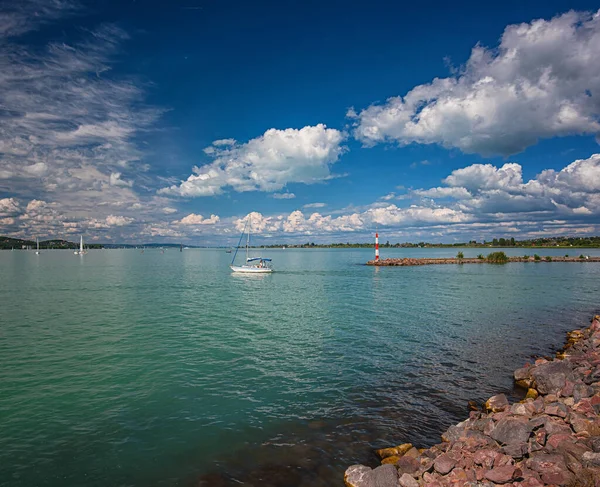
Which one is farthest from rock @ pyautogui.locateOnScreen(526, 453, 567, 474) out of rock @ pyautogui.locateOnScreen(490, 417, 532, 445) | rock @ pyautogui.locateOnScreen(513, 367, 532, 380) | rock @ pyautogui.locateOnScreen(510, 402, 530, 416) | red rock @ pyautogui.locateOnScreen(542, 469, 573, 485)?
rock @ pyautogui.locateOnScreen(513, 367, 532, 380)

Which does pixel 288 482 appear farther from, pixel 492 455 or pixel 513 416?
pixel 513 416

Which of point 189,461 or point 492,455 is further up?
point 492,455

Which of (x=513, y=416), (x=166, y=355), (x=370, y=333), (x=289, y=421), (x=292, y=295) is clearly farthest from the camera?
(x=292, y=295)

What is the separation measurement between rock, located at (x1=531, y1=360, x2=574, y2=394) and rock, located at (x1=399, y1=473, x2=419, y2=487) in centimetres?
978

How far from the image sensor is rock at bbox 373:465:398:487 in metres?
11.2

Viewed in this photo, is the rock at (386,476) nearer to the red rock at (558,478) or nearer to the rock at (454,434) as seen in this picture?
the rock at (454,434)

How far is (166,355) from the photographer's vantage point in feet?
85.4

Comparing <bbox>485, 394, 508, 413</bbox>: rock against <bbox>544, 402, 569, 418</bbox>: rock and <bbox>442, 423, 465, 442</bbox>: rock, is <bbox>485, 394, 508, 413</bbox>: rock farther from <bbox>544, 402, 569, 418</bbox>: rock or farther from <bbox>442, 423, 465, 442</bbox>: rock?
<bbox>442, 423, 465, 442</bbox>: rock

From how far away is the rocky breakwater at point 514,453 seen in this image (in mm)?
9961

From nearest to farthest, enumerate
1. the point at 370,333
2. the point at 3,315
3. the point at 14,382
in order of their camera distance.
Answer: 1. the point at 14,382
2. the point at 370,333
3. the point at 3,315

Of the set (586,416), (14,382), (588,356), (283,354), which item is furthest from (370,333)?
(14,382)

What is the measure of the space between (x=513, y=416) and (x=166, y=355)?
2162 cm

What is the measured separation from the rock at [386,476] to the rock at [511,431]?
373 centimetres

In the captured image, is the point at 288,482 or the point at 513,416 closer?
the point at 288,482
